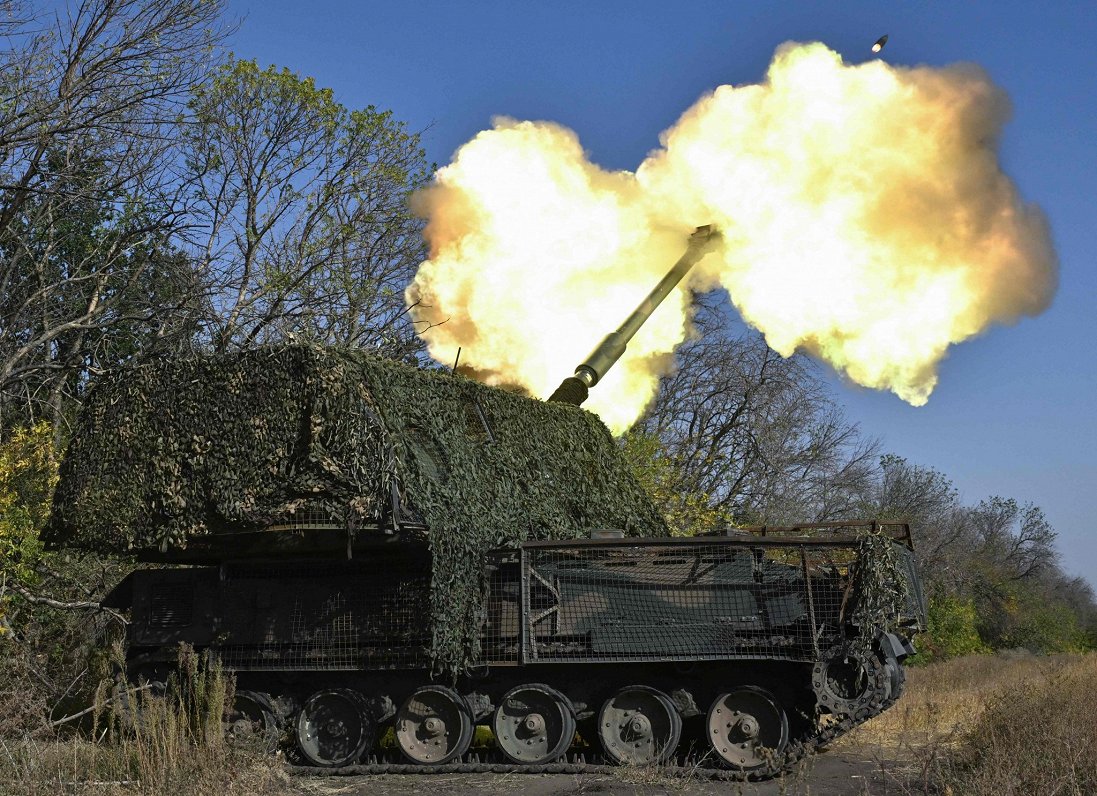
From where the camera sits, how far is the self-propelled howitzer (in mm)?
11031

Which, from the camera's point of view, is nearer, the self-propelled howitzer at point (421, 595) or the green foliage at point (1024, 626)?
the self-propelled howitzer at point (421, 595)

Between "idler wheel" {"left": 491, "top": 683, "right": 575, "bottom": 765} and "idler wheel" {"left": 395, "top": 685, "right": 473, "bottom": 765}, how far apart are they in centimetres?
35

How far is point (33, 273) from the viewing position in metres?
21.8

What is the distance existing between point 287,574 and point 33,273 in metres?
12.5

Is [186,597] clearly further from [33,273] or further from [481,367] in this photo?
[33,273]

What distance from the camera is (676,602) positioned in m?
11.4

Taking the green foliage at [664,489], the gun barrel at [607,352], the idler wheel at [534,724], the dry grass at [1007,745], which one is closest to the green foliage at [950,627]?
the green foliage at [664,489]

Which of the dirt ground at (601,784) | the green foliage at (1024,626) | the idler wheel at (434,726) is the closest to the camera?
the dirt ground at (601,784)

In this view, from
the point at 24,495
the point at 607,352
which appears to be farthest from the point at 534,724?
the point at 24,495

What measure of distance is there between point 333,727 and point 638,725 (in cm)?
318

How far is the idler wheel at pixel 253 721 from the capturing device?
38.4 feet

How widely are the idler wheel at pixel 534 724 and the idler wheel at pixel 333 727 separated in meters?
1.38

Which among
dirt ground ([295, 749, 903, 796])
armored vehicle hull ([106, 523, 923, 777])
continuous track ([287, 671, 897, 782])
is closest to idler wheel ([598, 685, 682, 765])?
armored vehicle hull ([106, 523, 923, 777])

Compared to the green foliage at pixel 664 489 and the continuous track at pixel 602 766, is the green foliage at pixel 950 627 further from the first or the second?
the continuous track at pixel 602 766
